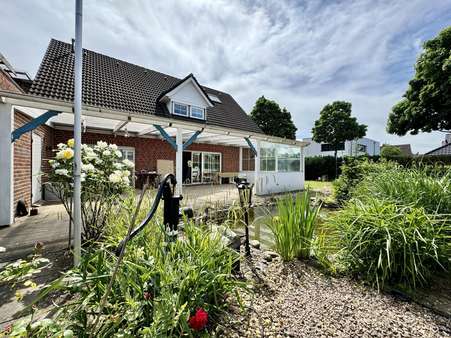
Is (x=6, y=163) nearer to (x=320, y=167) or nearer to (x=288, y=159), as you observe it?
(x=288, y=159)

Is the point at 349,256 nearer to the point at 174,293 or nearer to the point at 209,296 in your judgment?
the point at 209,296

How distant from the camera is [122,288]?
1372mm

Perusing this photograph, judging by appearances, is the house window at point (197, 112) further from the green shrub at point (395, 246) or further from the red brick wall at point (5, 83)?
the green shrub at point (395, 246)

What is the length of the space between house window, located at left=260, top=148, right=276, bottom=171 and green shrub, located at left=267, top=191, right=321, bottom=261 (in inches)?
317

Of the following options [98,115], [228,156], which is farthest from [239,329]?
[228,156]

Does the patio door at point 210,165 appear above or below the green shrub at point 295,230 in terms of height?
above

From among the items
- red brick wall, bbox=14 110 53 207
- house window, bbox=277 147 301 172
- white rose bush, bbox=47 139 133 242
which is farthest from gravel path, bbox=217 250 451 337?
house window, bbox=277 147 301 172

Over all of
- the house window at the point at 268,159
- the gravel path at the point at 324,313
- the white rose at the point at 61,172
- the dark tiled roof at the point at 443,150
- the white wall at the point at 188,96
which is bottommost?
the gravel path at the point at 324,313

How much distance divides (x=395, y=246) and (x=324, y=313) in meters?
1.14

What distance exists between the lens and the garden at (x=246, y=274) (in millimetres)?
1334

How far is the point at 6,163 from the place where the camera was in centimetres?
446

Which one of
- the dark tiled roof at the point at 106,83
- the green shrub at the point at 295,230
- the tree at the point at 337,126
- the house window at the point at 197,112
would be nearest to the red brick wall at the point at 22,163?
the dark tiled roof at the point at 106,83

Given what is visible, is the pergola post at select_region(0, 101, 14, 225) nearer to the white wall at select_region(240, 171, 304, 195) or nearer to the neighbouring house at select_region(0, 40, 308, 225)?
the neighbouring house at select_region(0, 40, 308, 225)

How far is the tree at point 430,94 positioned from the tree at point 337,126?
31.2ft
